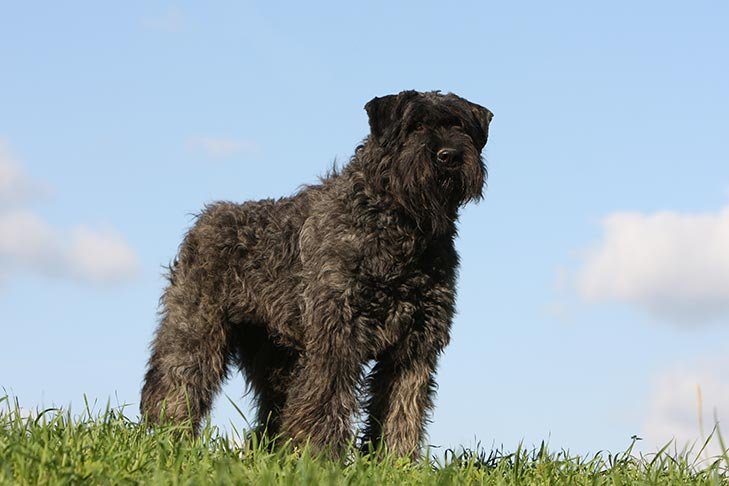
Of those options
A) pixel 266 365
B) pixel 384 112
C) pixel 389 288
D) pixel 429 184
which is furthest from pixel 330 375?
pixel 384 112

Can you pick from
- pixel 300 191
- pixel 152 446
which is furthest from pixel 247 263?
pixel 152 446

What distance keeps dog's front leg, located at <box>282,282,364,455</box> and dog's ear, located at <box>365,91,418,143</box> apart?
4.57 ft

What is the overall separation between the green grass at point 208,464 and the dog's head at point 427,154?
2116mm

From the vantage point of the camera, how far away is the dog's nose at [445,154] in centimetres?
804

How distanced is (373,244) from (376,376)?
128 cm

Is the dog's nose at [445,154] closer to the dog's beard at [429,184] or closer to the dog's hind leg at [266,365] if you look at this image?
the dog's beard at [429,184]

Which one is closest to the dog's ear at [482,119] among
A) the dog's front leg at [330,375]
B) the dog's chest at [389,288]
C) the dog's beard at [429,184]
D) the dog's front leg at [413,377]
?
the dog's beard at [429,184]

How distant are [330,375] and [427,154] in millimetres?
2069

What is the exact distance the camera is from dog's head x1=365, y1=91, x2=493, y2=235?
8.05 m

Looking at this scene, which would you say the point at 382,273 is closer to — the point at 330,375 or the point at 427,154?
the point at 330,375

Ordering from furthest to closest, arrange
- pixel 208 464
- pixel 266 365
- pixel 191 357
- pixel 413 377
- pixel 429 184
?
1. pixel 266 365
2. pixel 191 357
3. pixel 413 377
4. pixel 429 184
5. pixel 208 464

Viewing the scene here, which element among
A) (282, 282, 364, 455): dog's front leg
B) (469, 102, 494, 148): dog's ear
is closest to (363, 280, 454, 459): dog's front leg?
(282, 282, 364, 455): dog's front leg

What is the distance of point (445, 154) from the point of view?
26.4 ft

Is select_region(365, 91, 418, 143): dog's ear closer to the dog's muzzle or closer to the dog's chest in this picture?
the dog's muzzle
